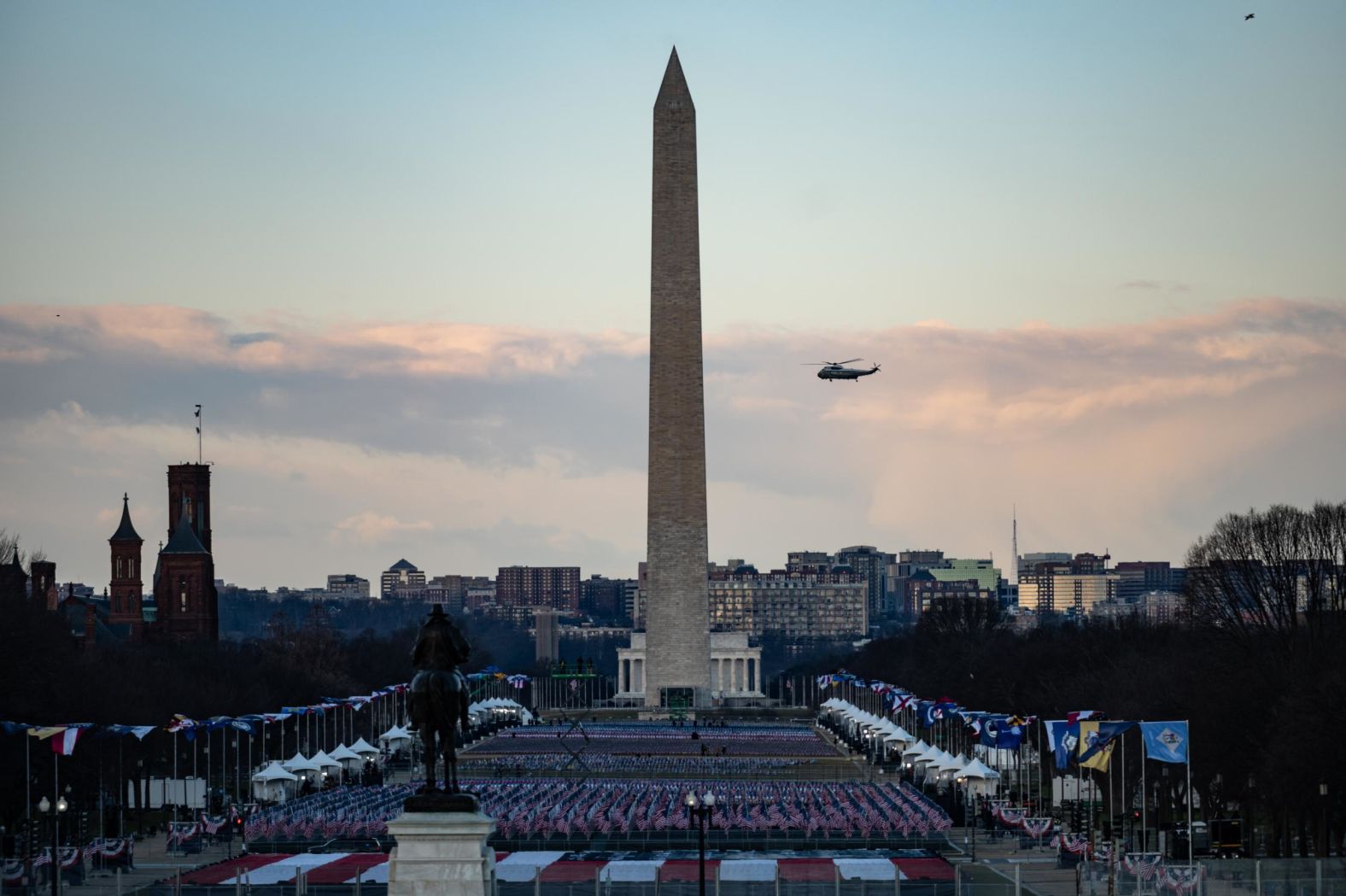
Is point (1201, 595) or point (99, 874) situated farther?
point (1201, 595)

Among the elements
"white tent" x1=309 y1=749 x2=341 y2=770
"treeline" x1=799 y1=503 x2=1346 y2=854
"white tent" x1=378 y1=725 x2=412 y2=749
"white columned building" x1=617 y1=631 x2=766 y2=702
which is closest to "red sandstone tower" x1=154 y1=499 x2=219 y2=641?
"white columned building" x1=617 y1=631 x2=766 y2=702

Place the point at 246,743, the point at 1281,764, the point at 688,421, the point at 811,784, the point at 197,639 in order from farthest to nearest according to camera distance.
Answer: the point at 197,639
the point at 688,421
the point at 246,743
the point at 811,784
the point at 1281,764

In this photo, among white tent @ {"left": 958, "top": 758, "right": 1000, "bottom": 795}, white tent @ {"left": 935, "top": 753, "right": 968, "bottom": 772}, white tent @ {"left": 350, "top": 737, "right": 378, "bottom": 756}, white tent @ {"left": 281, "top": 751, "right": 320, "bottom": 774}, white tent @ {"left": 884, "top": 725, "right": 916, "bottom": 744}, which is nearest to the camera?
white tent @ {"left": 958, "top": 758, "right": 1000, "bottom": 795}

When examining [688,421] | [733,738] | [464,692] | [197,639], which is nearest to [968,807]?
[733,738]

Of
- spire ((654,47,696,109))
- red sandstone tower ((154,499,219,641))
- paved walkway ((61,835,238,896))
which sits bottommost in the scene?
paved walkway ((61,835,238,896))

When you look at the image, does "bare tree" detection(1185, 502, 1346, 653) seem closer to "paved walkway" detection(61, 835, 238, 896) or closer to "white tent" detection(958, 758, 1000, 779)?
"white tent" detection(958, 758, 1000, 779)

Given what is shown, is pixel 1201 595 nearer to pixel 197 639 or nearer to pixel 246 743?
pixel 246 743
